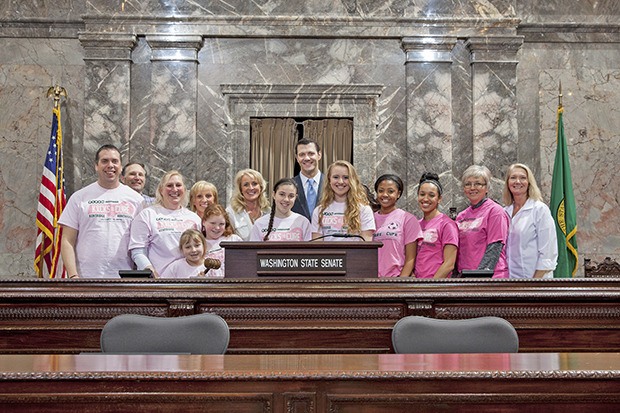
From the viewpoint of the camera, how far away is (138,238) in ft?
20.0

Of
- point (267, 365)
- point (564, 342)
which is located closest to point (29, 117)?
point (564, 342)

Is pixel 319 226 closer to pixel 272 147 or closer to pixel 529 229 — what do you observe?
pixel 529 229

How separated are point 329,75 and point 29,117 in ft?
12.8

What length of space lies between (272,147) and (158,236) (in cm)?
449

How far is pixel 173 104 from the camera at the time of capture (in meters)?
10.2

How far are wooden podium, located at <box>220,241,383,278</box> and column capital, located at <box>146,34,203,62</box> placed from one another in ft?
18.4

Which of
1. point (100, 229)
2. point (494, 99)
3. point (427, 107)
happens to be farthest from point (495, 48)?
point (100, 229)

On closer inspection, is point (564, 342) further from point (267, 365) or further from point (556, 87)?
point (556, 87)

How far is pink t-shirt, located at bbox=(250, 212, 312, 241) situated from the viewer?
6199 millimetres

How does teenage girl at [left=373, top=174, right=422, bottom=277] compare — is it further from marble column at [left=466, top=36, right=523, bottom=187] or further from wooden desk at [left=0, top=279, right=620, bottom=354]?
marble column at [left=466, top=36, right=523, bottom=187]

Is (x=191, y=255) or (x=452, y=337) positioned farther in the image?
(x=191, y=255)

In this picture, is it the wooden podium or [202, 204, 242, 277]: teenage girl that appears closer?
the wooden podium

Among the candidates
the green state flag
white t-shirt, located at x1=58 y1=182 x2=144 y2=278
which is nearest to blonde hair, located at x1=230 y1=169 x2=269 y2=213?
white t-shirt, located at x1=58 y1=182 x2=144 y2=278

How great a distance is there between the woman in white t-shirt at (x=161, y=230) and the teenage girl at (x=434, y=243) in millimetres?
1788
